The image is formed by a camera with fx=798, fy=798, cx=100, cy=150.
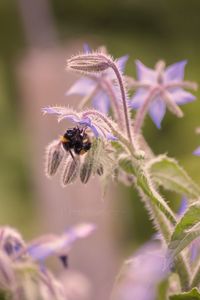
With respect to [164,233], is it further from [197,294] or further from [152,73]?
[152,73]

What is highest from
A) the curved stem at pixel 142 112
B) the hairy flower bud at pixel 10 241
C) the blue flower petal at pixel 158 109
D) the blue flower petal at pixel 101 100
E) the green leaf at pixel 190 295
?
the blue flower petal at pixel 101 100

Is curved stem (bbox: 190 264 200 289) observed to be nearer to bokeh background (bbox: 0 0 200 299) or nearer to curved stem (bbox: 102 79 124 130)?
curved stem (bbox: 102 79 124 130)

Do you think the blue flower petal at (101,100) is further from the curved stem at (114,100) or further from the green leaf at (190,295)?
the green leaf at (190,295)

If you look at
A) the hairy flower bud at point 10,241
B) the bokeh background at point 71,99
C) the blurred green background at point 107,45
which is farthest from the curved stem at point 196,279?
the blurred green background at point 107,45

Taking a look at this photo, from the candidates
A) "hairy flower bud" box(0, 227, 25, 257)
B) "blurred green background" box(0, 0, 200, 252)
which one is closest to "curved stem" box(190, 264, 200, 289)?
"hairy flower bud" box(0, 227, 25, 257)

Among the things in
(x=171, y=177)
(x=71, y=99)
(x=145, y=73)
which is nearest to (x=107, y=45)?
(x=71, y=99)

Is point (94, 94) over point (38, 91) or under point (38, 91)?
under

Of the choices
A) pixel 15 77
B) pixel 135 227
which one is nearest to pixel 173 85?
pixel 135 227
